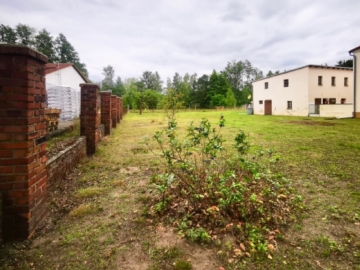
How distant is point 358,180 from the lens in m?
3.98

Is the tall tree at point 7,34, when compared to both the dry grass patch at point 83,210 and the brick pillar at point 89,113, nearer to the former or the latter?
the brick pillar at point 89,113

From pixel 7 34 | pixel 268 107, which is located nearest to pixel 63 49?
pixel 7 34

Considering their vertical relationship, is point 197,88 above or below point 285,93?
above

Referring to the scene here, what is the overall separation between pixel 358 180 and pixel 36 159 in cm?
513

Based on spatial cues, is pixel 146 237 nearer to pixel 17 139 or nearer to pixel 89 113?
pixel 17 139

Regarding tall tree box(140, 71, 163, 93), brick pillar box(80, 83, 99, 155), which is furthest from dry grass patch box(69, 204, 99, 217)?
tall tree box(140, 71, 163, 93)

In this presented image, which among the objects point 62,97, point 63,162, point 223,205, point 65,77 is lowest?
point 223,205

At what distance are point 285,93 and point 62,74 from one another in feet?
79.6

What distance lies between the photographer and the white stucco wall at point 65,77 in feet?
67.2

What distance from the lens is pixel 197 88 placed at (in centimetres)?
5309

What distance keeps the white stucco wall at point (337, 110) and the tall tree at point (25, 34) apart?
5087cm

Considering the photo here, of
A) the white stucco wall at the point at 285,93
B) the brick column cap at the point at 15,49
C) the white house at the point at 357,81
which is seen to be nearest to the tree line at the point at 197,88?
the white stucco wall at the point at 285,93

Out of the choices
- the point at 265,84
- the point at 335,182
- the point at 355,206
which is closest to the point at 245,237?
the point at 355,206

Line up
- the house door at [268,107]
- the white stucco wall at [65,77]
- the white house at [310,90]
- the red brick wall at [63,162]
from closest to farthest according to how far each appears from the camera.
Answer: the red brick wall at [63,162]
the white stucco wall at [65,77]
the white house at [310,90]
the house door at [268,107]
